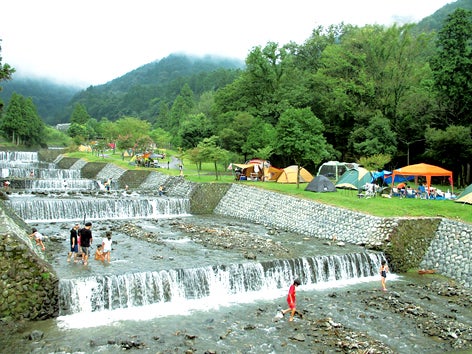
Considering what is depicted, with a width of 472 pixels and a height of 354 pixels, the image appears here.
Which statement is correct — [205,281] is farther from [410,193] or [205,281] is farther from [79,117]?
[79,117]

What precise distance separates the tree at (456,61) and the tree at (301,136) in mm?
9921

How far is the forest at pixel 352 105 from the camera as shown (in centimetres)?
3064

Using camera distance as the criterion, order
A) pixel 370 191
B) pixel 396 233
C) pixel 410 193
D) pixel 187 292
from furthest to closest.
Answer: pixel 410 193, pixel 370 191, pixel 396 233, pixel 187 292

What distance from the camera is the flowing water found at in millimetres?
12320

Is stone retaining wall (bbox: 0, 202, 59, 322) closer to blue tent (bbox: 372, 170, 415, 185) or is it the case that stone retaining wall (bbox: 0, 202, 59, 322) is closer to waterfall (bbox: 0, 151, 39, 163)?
blue tent (bbox: 372, 170, 415, 185)

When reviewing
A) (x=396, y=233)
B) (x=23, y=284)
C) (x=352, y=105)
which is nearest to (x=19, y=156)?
(x=352, y=105)

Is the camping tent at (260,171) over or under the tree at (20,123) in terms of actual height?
under

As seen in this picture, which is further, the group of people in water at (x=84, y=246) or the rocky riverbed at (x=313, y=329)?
the group of people in water at (x=84, y=246)

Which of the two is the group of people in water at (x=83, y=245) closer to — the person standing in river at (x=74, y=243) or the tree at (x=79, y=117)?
the person standing in river at (x=74, y=243)

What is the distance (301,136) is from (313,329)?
2418 cm

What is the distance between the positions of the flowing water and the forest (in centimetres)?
1198

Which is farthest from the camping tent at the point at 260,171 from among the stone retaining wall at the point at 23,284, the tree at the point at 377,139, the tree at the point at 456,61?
the stone retaining wall at the point at 23,284

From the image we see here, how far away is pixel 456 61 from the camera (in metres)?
29.7

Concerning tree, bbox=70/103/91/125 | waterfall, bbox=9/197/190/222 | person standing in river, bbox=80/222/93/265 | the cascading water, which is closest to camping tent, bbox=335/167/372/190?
the cascading water
